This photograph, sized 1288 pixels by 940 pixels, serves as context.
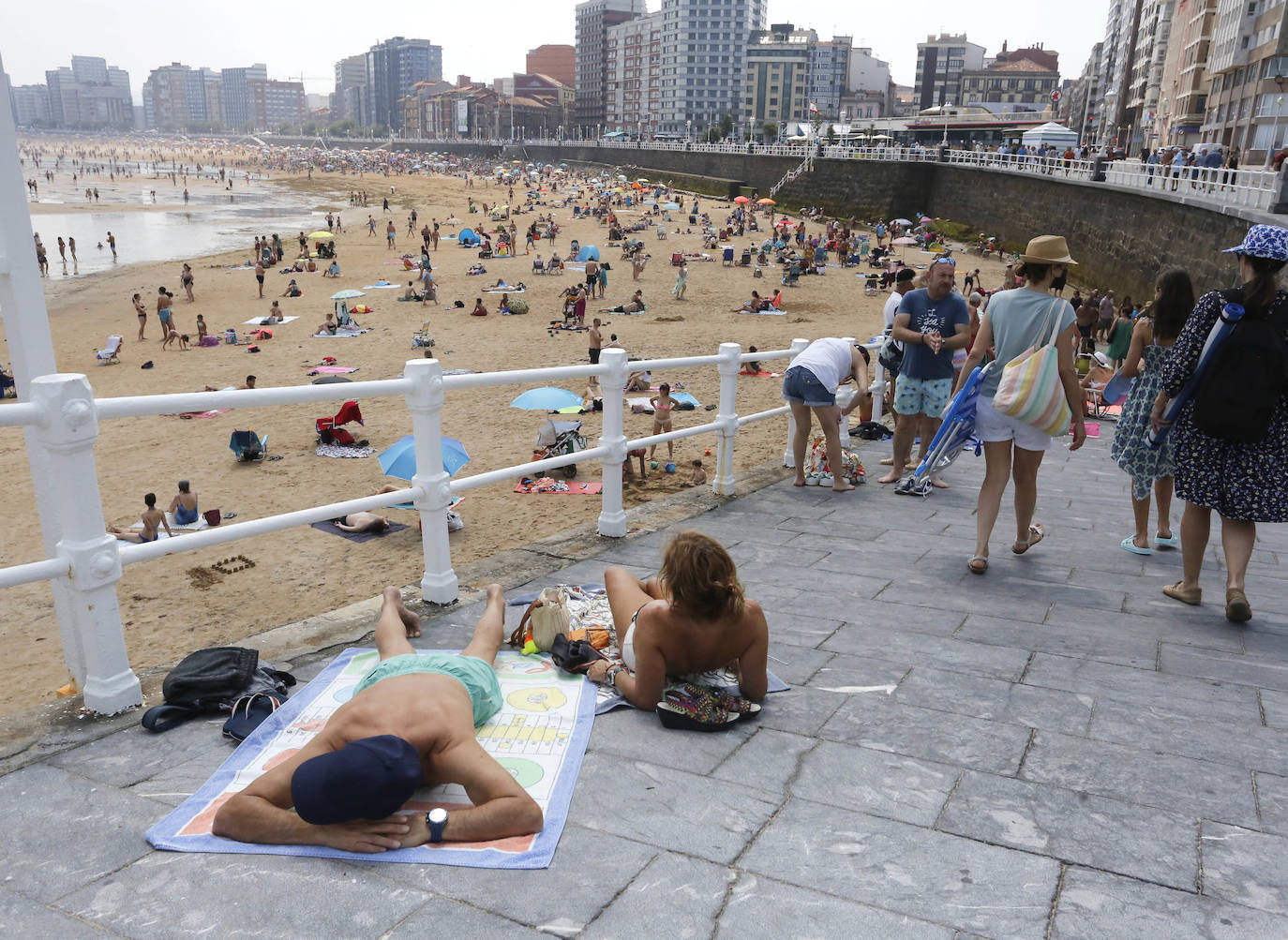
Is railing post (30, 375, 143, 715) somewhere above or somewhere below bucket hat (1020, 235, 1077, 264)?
below

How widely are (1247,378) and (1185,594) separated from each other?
1.04m

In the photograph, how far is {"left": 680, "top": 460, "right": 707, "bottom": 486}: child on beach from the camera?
34.4 ft

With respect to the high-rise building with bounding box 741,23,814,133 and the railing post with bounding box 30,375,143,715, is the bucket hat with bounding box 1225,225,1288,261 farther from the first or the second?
the high-rise building with bounding box 741,23,814,133

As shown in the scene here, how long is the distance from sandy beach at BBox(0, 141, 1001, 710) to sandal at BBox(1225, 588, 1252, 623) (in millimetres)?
2679

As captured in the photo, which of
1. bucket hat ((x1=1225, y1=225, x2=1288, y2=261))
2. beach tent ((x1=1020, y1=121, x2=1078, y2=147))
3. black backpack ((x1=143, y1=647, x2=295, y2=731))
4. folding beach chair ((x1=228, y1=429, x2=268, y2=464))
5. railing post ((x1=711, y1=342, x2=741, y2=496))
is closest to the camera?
black backpack ((x1=143, y1=647, x2=295, y2=731))

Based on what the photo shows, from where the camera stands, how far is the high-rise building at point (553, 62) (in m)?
161

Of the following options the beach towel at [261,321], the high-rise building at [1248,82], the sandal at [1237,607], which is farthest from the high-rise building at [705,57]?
the sandal at [1237,607]

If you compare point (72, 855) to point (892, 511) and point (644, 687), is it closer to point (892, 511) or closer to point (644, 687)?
point (644, 687)

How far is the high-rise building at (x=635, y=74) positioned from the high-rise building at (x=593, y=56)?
154cm

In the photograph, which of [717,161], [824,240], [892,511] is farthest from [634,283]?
[717,161]

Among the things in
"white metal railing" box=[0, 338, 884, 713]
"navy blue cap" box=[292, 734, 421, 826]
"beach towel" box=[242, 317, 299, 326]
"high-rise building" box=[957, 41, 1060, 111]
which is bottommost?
"beach towel" box=[242, 317, 299, 326]

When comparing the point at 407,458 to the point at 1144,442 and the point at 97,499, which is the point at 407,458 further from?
the point at 1144,442

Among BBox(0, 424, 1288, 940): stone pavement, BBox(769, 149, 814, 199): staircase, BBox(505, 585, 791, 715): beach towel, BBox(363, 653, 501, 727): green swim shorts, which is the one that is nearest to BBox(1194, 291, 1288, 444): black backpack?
BBox(0, 424, 1288, 940): stone pavement

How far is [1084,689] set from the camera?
317 cm
